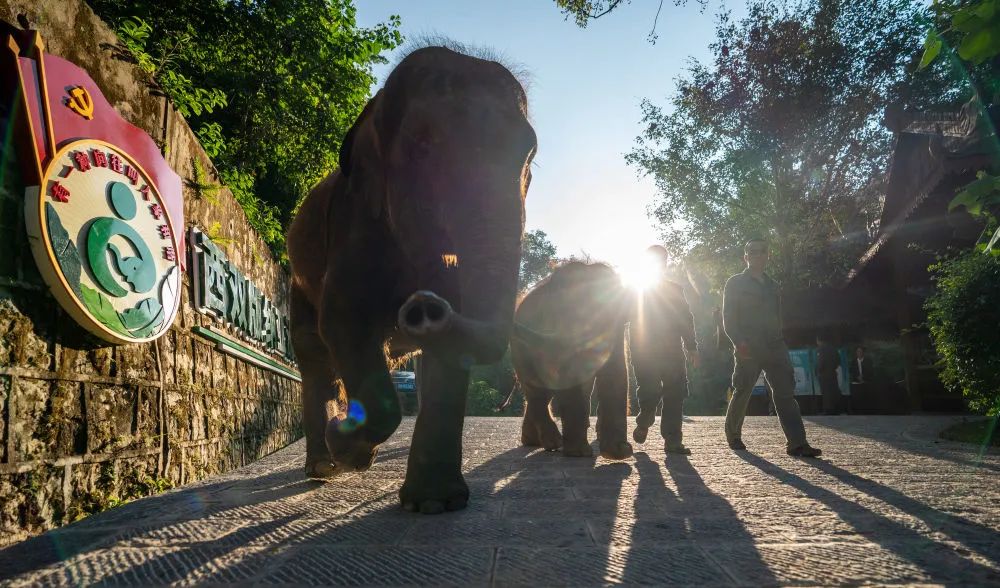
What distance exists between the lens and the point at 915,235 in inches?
647

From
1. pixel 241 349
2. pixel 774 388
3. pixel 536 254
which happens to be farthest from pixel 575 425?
pixel 536 254

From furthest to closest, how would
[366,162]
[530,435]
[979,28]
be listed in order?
1. [530,435]
2. [366,162]
3. [979,28]

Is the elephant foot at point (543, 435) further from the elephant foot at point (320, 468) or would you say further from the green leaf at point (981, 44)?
the green leaf at point (981, 44)

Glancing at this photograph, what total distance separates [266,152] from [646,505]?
10512 mm

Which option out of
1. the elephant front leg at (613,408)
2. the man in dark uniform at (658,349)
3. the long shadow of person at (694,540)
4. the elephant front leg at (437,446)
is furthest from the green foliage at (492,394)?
the elephant front leg at (437,446)

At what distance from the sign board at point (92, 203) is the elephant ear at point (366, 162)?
4.31 feet

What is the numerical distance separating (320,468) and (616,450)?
247 cm

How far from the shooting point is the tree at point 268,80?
1040cm

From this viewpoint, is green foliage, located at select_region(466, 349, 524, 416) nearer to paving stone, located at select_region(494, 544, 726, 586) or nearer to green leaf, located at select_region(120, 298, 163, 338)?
green leaf, located at select_region(120, 298, 163, 338)

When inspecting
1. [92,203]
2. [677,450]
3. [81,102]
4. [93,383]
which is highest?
[81,102]

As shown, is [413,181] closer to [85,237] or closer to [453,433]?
[453,433]

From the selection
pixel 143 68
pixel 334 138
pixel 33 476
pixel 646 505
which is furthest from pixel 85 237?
pixel 334 138

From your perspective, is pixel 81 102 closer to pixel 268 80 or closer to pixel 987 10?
pixel 987 10

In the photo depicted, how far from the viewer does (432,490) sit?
307 cm
